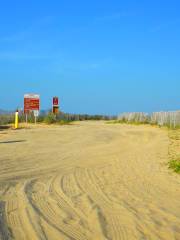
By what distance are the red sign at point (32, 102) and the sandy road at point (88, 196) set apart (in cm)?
2158

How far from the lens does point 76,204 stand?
746 cm

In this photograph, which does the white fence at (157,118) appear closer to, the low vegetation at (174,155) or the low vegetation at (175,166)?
the low vegetation at (174,155)

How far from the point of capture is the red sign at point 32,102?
37.4 metres

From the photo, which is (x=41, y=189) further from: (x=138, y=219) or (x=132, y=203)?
(x=138, y=219)

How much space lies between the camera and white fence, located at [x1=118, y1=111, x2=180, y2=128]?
109 ft

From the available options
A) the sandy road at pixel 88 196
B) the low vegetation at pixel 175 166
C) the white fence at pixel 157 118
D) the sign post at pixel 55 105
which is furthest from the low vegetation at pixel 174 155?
the sign post at pixel 55 105

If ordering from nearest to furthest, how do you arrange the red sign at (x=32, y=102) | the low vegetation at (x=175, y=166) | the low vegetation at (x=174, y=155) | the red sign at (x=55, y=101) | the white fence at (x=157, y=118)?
the low vegetation at (x=175, y=166)
the low vegetation at (x=174, y=155)
the white fence at (x=157, y=118)
the red sign at (x=32, y=102)
the red sign at (x=55, y=101)

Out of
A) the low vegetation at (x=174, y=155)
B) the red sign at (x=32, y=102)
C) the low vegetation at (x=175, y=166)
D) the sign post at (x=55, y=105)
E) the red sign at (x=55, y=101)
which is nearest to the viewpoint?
the low vegetation at (x=175, y=166)

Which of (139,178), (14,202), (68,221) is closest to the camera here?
(68,221)

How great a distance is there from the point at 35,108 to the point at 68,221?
3184 centimetres

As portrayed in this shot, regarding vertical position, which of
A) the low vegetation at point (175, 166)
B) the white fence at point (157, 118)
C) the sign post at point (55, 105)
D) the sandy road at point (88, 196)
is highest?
the sign post at point (55, 105)

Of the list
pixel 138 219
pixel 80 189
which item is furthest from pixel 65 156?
pixel 138 219

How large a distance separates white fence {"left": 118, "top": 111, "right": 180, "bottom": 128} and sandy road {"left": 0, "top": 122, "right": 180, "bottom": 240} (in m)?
17.6

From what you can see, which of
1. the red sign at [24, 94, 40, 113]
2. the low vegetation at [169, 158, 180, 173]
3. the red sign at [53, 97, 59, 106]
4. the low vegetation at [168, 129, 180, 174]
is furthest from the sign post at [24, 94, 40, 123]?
the low vegetation at [169, 158, 180, 173]
